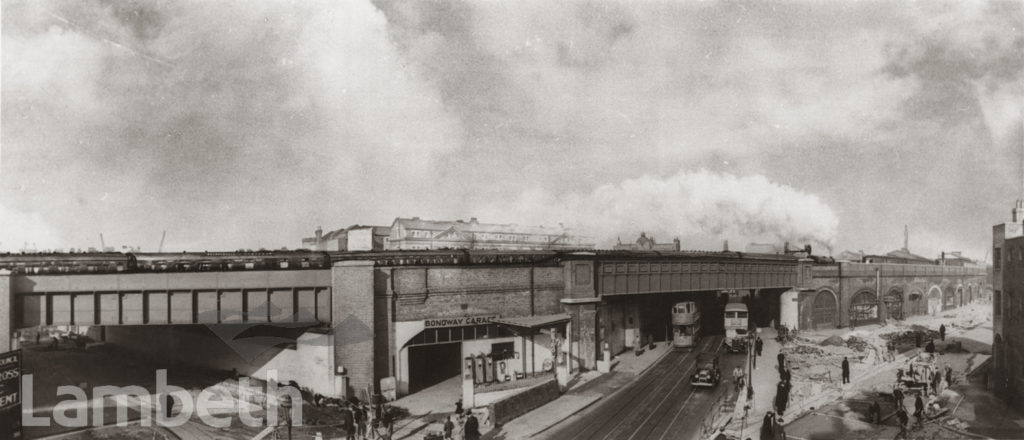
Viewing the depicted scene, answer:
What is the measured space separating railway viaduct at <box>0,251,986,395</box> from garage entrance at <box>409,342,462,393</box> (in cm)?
10

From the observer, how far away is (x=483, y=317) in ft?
89.1

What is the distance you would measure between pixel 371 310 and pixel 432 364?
7.63 meters

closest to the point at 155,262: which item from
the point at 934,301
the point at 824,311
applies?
the point at 824,311

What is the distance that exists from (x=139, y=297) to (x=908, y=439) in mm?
28957

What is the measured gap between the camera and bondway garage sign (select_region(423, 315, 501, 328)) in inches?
1014

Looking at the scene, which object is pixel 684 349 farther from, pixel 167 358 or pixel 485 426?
pixel 167 358

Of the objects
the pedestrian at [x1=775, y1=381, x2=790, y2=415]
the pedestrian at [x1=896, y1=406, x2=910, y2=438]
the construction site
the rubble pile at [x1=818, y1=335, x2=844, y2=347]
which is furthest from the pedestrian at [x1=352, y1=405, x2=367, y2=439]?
the rubble pile at [x1=818, y1=335, x2=844, y2=347]

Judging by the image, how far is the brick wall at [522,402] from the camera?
65.5 ft

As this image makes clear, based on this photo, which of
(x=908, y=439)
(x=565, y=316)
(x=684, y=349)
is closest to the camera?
(x=908, y=439)

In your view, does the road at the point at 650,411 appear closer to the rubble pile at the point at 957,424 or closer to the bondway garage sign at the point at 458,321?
the bondway garage sign at the point at 458,321

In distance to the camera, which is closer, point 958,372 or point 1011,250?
point 1011,250

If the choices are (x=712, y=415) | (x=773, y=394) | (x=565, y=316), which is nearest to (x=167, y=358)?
(x=565, y=316)

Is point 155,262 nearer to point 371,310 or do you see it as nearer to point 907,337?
point 371,310

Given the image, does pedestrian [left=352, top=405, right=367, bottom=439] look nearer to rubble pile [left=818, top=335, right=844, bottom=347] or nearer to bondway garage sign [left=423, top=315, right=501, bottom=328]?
bondway garage sign [left=423, top=315, right=501, bottom=328]
